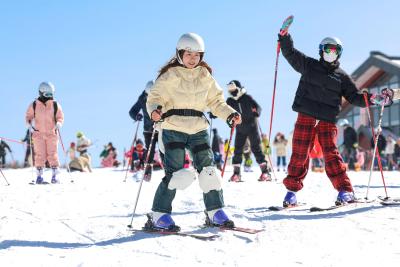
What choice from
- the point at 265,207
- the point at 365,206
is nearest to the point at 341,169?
the point at 365,206

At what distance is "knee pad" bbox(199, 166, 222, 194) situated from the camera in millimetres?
4285

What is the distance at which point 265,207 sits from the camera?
5.71 metres

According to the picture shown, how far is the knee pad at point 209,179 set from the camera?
4.29 meters

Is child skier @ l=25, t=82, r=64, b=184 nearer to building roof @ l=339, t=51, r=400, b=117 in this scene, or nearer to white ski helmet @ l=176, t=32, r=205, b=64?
white ski helmet @ l=176, t=32, r=205, b=64

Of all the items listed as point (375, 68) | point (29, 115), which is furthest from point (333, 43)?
point (375, 68)

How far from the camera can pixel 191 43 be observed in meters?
4.27

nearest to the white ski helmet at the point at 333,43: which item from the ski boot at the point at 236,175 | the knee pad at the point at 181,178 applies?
the knee pad at the point at 181,178

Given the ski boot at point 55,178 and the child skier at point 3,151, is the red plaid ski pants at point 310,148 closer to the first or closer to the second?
the ski boot at point 55,178

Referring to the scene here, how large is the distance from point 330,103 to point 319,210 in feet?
3.78

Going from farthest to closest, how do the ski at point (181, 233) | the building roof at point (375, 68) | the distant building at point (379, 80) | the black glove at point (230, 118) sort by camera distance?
the distant building at point (379, 80) → the building roof at point (375, 68) → the black glove at point (230, 118) → the ski at point (181, 233)

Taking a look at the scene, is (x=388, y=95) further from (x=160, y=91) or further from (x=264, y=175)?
(x=264, y=175)

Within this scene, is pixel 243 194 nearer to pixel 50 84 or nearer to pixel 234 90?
pixel 234 90

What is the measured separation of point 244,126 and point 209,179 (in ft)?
18.4

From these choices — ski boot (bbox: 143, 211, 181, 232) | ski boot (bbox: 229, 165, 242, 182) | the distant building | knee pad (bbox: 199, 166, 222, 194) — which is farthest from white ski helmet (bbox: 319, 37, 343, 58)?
the distant building
